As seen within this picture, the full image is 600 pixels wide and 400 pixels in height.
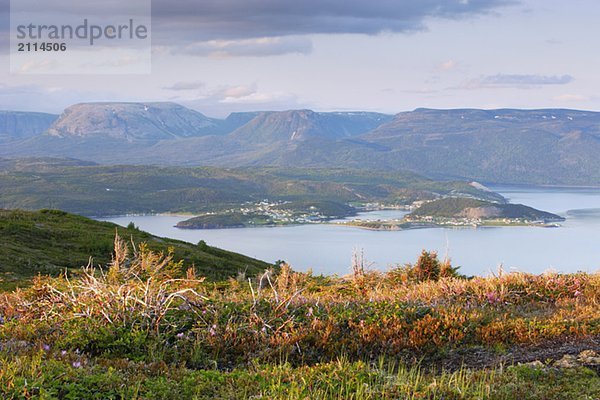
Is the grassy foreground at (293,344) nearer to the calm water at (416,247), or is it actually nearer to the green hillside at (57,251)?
the green hillside at (57,251)

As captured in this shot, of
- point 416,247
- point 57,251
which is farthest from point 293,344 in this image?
point 416,247

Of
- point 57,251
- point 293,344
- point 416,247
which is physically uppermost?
point 293,344

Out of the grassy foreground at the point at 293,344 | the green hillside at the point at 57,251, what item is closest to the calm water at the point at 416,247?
the green hillside at the point at 57,251

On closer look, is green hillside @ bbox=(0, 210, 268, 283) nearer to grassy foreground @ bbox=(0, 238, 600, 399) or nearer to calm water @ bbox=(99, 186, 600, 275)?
grassy foreground @ bbox=(0, 238, 600, 399)

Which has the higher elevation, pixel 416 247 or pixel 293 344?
pixel 293 344

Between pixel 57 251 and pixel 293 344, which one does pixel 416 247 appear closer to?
pixel 57 251

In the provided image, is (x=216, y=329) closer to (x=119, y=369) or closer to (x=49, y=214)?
(x=119, y=369)

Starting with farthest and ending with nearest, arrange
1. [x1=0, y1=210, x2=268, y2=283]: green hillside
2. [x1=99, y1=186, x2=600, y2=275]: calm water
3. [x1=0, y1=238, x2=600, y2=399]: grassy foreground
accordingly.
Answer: [x1=99, y1=186, x2=600, y2=275]: calm water < [x1=0, y1=210, x2=268, y2=283]: green hillside < [x1=0, y1=238, x2=600, y2=399]: grassy foreground

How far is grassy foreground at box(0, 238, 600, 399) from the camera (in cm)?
607

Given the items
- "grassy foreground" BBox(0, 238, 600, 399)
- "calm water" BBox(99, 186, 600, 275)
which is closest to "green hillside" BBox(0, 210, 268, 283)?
"grassy foreground" BBox(0, 238, 600, 399)

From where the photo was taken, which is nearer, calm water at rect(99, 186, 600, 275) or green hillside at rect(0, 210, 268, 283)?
green hillside at rect(0, 210, 268, 283)

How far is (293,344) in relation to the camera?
8062 mm

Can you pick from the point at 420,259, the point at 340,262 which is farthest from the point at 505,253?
the point at 420,259

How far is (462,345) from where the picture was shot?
331 inches
